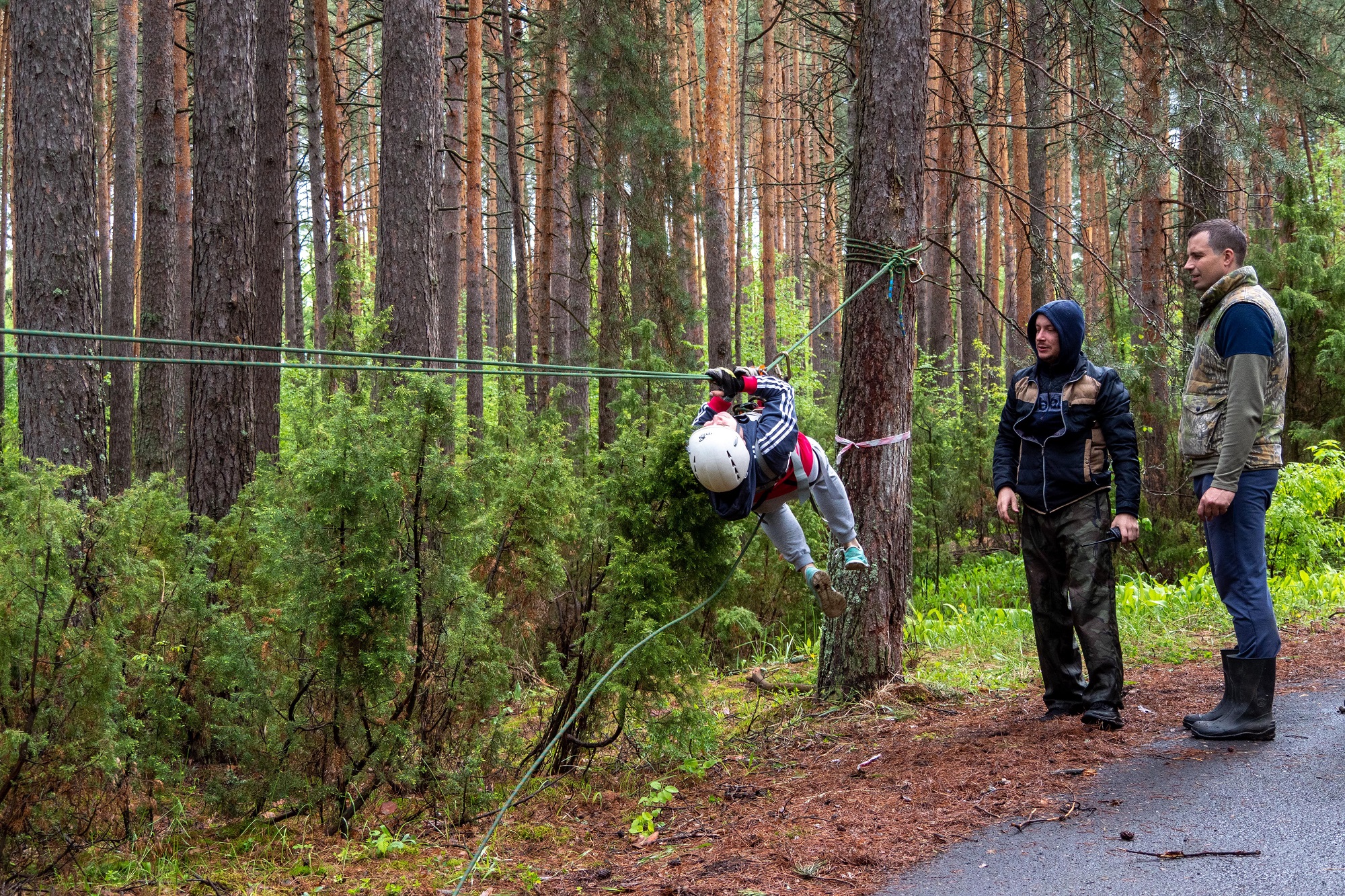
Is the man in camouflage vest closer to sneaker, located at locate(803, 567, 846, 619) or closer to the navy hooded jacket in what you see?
the navy hooded jacket

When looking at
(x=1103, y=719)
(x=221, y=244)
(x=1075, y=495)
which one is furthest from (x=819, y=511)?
(x=221, y=244)

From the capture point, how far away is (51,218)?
280 inches

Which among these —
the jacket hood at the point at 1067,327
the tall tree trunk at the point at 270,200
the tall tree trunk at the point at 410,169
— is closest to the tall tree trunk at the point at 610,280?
the tall tree trunk at the point at 410,169

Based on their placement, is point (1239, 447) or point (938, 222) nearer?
point (1239, 447)

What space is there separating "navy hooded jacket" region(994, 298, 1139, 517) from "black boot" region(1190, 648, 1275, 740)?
920 mm

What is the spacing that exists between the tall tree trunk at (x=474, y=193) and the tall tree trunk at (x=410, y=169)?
453 centimetres

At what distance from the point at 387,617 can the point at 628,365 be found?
353 cm

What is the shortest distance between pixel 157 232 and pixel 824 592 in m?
11.5

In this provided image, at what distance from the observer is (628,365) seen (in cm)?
758

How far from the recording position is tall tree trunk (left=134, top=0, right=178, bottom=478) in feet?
39.8

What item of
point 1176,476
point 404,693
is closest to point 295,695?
point 404,693

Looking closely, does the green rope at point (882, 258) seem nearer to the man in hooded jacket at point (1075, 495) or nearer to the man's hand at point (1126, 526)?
the man in hooded jacket at point (1075, 495)

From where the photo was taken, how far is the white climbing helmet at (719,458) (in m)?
4.28

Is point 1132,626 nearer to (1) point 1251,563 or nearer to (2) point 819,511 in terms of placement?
(1) point 1251,563
